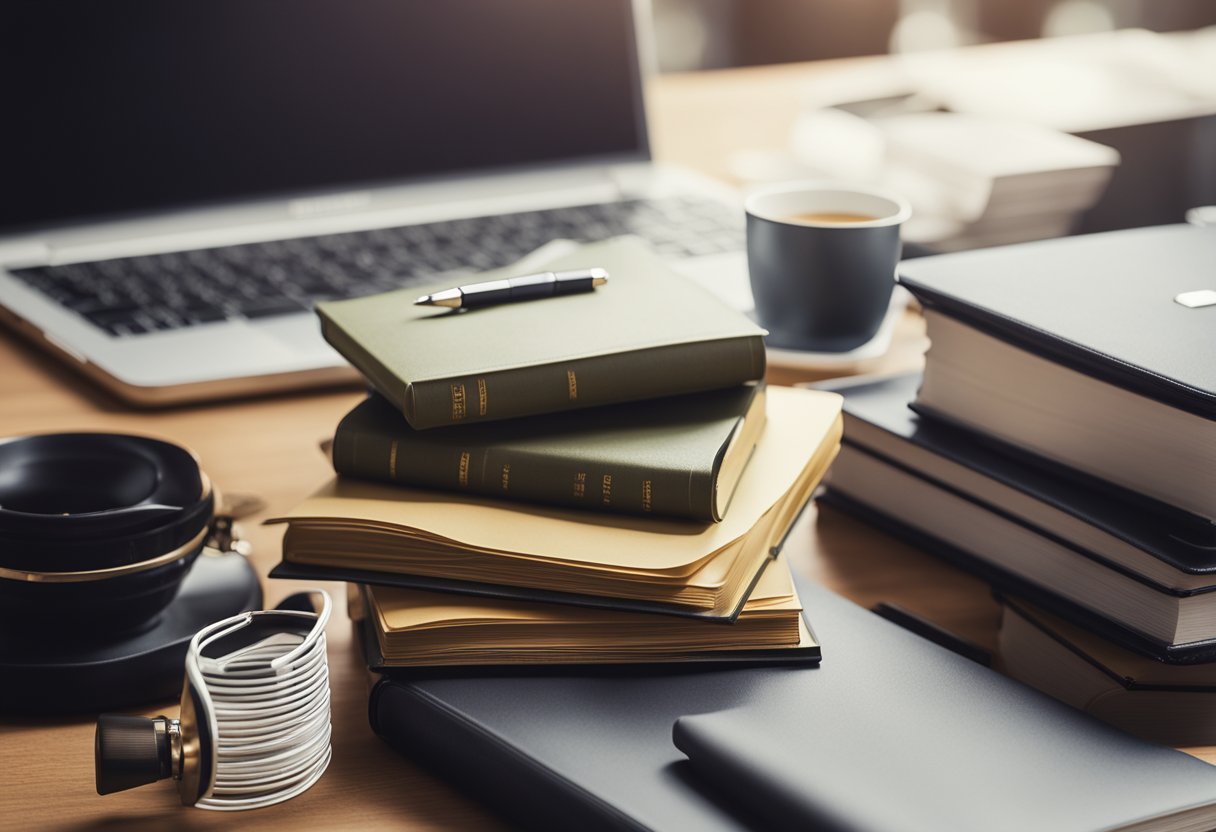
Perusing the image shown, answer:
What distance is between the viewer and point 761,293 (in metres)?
0.89

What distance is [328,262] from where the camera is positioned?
105 centimetres

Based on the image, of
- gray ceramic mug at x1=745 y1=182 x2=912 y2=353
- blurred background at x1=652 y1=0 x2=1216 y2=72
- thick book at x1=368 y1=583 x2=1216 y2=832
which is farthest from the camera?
blurred background at x1=652 y1=0 x2=1216 y2=72

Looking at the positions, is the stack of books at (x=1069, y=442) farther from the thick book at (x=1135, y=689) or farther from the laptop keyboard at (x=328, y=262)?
the laptop keyboard at (x=328, y=262)

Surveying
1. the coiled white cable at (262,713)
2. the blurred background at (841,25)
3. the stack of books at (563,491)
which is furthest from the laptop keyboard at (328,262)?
the blurred background at (841,25)

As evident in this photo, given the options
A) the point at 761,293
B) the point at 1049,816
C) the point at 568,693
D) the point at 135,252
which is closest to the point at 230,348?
the point at 135,252

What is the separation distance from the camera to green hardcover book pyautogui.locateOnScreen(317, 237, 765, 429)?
56 cm

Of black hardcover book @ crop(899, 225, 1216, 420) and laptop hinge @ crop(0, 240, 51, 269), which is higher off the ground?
black hardcover book @ crop(899, 225, 1216, 420)

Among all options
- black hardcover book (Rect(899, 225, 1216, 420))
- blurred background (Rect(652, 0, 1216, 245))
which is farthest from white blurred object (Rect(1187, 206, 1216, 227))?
black hardcover book (Rect(899, 225, 1216, 420))

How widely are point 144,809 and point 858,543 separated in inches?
15.3

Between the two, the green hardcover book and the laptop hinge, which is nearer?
the green hardcover book

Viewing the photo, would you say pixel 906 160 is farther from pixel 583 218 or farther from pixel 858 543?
pixel 858 543

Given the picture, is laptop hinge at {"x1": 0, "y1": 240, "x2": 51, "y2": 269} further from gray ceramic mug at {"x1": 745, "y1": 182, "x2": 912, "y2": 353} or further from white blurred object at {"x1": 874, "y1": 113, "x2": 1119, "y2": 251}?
white blurred object at {"x1": 874, "y1": 113, "x2": 1119, "y2": 251}

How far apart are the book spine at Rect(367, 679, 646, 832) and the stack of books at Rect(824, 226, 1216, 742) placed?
24 cm

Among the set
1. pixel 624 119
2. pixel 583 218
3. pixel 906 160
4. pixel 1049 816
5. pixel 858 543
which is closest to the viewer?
pixel 1049 816
